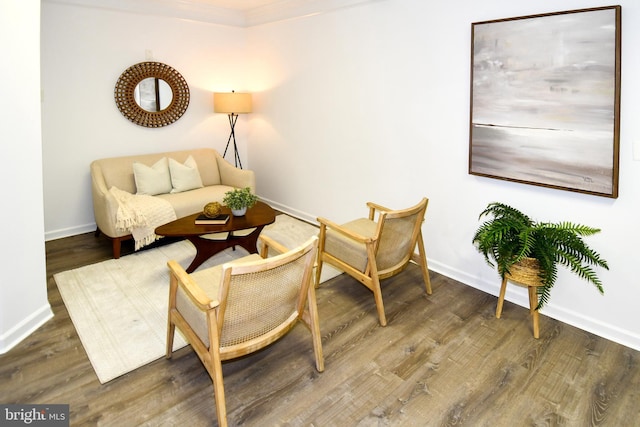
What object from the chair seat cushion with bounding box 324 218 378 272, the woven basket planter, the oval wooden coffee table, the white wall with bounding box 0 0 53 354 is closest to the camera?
the white wall with bounding box 0 0 53 354

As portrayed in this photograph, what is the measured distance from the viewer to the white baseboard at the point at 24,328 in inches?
96.3

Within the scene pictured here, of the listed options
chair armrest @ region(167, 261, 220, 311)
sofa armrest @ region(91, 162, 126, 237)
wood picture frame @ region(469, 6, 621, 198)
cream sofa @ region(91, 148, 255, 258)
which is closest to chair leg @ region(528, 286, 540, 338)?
wood picture frame @ region(469, 6, 621, 198)

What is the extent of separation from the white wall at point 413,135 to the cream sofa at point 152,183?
65cm

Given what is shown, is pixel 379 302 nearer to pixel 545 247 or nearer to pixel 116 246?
pixel 545 247

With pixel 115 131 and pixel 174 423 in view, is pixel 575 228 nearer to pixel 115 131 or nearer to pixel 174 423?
pixel 174 423

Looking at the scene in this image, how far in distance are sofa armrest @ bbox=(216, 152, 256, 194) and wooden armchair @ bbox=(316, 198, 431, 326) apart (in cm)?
185

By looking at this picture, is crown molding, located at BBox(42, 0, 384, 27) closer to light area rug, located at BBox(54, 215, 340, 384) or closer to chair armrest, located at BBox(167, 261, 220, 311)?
light area rug, located at BBox(54, 215, 340, 384)

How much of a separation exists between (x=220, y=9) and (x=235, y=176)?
6.75 feet

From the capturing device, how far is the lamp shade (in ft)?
16.1

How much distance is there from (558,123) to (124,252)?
149 inches

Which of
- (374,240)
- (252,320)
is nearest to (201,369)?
(252,320)

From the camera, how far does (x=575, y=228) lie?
2473 mm

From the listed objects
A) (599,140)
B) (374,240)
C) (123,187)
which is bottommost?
(374,240)

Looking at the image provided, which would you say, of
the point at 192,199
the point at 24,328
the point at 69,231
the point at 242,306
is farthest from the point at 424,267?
the point at 69,231
